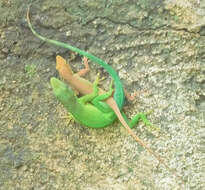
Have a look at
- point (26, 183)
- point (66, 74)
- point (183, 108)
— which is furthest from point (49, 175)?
point (183, 108)

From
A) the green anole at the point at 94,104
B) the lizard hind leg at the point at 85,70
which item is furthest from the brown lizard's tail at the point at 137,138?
the lizard hind leg at the point at 85,70

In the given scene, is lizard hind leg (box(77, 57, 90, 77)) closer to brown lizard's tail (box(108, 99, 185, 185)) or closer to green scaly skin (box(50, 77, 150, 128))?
green scaly skin (box(50, 77, 150, 128))

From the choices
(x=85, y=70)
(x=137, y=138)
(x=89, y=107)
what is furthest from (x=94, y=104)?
(x=137, y=138)

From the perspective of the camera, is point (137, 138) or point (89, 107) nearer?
point (137, 138)

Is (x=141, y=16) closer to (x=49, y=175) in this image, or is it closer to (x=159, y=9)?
(x=159, y=9)

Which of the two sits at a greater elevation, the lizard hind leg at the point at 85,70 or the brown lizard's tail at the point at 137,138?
the lizard hind leg at the point at 85,70

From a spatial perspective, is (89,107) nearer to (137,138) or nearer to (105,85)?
(105,85)

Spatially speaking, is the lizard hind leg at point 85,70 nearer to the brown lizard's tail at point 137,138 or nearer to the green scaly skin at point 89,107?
the green scaly skin at point 89,107

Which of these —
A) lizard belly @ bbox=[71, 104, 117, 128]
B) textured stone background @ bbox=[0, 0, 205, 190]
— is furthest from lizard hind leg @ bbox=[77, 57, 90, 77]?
lizard belly @ bbox=[71, 104, 117, 128]
